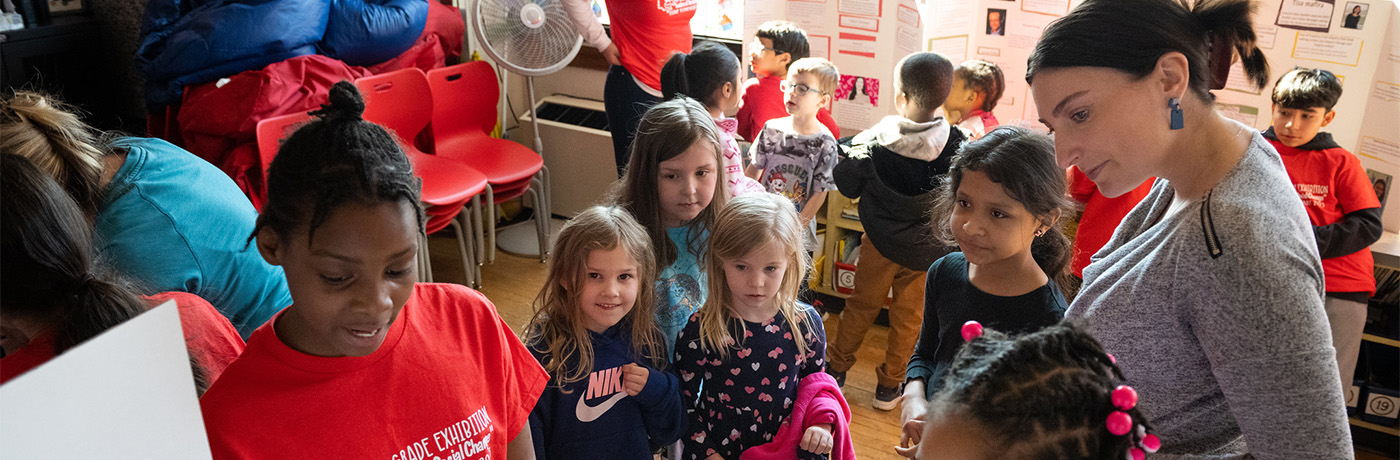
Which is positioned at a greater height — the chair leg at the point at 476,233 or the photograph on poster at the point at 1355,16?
the photograph on poster at the point at 1355,16

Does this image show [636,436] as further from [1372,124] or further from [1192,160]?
[1372,124]

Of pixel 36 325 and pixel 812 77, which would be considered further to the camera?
pixel 812 77

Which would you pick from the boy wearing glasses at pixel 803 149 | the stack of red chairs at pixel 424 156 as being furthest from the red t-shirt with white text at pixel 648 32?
the stack of red chairs at pixel 424 156

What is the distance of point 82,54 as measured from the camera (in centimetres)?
412

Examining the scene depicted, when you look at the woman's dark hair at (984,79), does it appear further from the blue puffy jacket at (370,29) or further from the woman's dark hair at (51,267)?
the woman's dark hair at (51,267)

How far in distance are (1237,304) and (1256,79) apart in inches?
17.1

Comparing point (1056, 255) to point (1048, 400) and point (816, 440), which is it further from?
point (1048, 400)

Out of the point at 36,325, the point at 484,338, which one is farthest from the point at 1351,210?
the point at 36,325

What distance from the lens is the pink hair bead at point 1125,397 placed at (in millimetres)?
982

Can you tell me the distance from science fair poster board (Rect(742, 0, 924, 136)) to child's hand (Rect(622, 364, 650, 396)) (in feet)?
7.27

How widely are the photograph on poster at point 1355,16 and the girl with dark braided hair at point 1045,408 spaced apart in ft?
8.34

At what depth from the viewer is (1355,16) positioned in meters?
2.82

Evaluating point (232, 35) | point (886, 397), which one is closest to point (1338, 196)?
point (886, 397)

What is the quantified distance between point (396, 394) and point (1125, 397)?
36.5 inches
